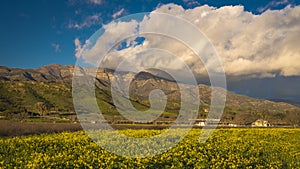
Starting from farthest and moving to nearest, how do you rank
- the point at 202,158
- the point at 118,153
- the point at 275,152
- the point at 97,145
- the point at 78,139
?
the point at 275,152 → the point at 78,139 → the point at 97,145 → the point at 202,158 → the point at 118,153

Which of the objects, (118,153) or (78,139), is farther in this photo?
(78,139)

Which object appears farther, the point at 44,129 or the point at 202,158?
the point at 44,129

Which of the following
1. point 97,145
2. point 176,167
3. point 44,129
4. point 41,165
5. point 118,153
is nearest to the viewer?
point 41,165

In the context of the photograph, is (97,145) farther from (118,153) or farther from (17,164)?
(17,164)

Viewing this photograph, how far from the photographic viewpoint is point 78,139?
62.5 ft

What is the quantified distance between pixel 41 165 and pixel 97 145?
19.0 ft

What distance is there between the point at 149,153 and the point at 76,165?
4.78m

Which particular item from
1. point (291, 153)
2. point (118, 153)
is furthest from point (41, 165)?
point (291, 153)

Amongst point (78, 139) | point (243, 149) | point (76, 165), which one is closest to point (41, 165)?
point (76, 165)

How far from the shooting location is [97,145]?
1684 cm

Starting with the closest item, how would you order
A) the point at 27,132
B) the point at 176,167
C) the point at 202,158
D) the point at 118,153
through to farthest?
the point at 176,167
the point at 118,153
the point at 202,158
the point at 27,132

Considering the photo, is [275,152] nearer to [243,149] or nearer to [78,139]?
[243,149]

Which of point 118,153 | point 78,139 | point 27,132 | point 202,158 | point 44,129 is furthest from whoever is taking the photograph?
point 44,129

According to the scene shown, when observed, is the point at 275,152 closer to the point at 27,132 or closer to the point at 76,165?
the point at 76,165
